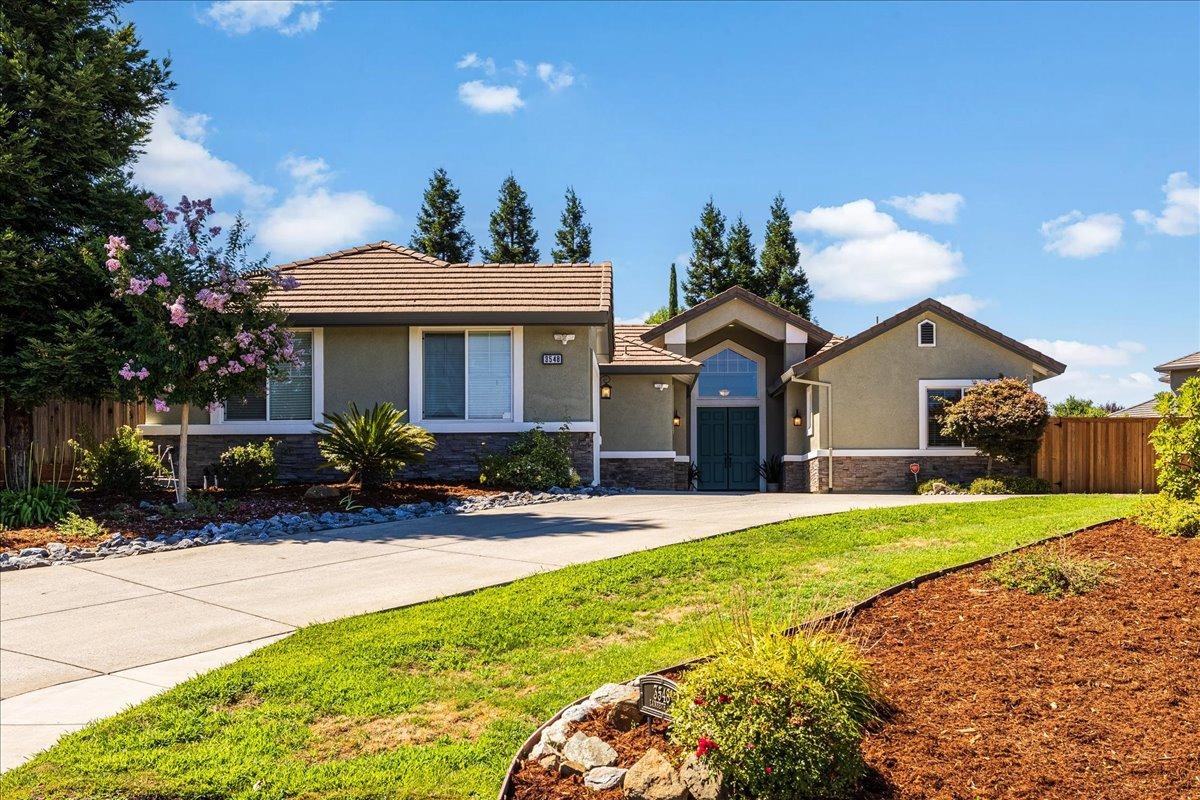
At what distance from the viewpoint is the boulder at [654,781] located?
389cm

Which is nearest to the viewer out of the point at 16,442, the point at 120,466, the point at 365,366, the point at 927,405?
the point at 16,442

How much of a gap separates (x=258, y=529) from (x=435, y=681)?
6.31 m

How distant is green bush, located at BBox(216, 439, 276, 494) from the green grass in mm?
8129

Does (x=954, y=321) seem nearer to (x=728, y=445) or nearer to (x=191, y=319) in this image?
(x=728, y=445)

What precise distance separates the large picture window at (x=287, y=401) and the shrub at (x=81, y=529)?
5.63 metres

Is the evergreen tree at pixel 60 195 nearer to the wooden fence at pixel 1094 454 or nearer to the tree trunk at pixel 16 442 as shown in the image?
the tree trunk at pixel 16 442

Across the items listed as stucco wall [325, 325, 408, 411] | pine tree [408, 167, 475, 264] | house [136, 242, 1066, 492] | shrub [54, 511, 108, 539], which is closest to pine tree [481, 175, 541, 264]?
pine tree [408, 167, 475, 264]

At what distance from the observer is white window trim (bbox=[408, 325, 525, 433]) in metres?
16.4

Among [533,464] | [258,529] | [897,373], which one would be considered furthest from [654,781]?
[897,373]

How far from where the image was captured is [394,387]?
54.8ft

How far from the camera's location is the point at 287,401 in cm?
1678

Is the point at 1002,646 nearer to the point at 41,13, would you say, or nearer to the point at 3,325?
the point at 3,325

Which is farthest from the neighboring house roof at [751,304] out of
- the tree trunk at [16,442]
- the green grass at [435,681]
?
the green grass at [435,681]

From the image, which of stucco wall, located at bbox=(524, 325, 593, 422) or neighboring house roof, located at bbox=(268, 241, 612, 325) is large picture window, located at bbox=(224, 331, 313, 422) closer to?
neighboring house roof, located at bbox=(268, 241, 612, 325)
